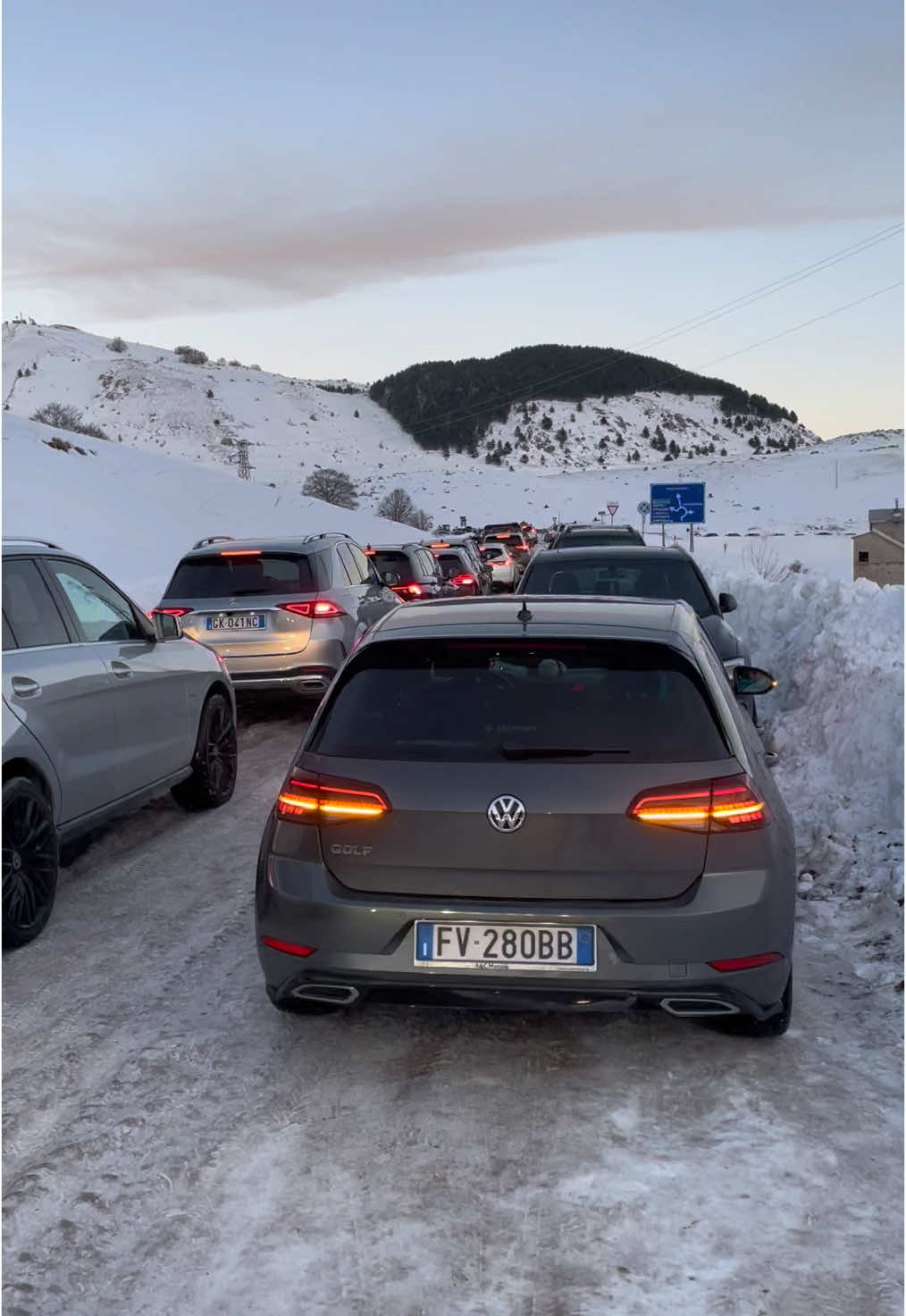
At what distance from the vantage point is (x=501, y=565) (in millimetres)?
31922

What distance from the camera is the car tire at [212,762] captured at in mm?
7770

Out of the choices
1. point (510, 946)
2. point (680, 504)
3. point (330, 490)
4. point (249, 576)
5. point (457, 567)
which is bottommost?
point (510, 946)

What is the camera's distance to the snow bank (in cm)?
582

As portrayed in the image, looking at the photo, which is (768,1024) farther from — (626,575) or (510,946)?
(626,575)

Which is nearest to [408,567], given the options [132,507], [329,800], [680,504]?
[329,800]

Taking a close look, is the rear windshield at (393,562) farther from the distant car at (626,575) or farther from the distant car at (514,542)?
the distant car at (514,542)

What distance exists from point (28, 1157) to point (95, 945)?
1.92m

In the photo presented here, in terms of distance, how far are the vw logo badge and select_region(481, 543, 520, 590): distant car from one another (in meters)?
27.5

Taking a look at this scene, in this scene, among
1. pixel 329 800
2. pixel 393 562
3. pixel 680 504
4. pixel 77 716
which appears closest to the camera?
pixel 329 800

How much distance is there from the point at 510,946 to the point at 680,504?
120 feet

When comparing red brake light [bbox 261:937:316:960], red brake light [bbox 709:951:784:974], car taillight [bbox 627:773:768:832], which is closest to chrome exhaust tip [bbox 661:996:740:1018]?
red brake light [bbox 709:951:784:974]

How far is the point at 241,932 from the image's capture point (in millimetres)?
5480

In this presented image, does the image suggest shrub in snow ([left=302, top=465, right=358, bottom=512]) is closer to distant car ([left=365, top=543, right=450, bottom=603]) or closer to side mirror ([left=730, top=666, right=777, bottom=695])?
distant car ([left=365, top=543, right=450, bottom=603])

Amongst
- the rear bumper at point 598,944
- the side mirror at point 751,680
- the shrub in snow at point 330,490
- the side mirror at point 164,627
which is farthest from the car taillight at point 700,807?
A: the shrub in snow at point 330,490
